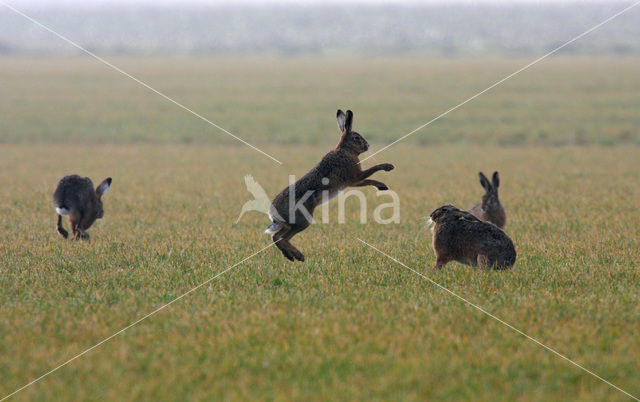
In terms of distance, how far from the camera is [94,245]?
1187 centimetres

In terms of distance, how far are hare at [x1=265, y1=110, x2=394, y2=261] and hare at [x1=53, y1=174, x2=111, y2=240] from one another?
3913 millimetres

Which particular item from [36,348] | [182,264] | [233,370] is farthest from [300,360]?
[182,264]

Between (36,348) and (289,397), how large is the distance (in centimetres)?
280

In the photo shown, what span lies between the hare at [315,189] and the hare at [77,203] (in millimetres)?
3913

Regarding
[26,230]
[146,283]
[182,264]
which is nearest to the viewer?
[146,283]

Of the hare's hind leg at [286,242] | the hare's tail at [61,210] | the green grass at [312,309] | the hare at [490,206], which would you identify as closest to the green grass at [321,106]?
the green grass at [312,309]

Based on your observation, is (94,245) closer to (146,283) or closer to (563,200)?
(146,283)

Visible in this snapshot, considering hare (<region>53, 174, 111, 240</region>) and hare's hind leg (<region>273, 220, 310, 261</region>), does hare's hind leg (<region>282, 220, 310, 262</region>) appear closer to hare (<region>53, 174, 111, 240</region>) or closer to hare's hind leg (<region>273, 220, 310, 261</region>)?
hare's hind leg (<region>273, 220, 310, 261</region>)

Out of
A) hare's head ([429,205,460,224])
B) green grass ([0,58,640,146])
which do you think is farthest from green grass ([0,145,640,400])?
green grass ([0,58,640,146])

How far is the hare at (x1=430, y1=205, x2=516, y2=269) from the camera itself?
32.4 ft

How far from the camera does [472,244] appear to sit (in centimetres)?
992

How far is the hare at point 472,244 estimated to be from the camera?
32.4 feet

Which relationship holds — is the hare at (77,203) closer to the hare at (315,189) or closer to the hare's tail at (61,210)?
the hare's tail at (61,210)

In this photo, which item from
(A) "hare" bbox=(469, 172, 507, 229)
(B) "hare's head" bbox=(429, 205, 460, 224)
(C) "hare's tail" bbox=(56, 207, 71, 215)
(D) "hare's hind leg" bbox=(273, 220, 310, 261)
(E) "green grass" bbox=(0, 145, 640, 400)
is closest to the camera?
(E) "green grass" bbox=(0, 145, 640, 400)
